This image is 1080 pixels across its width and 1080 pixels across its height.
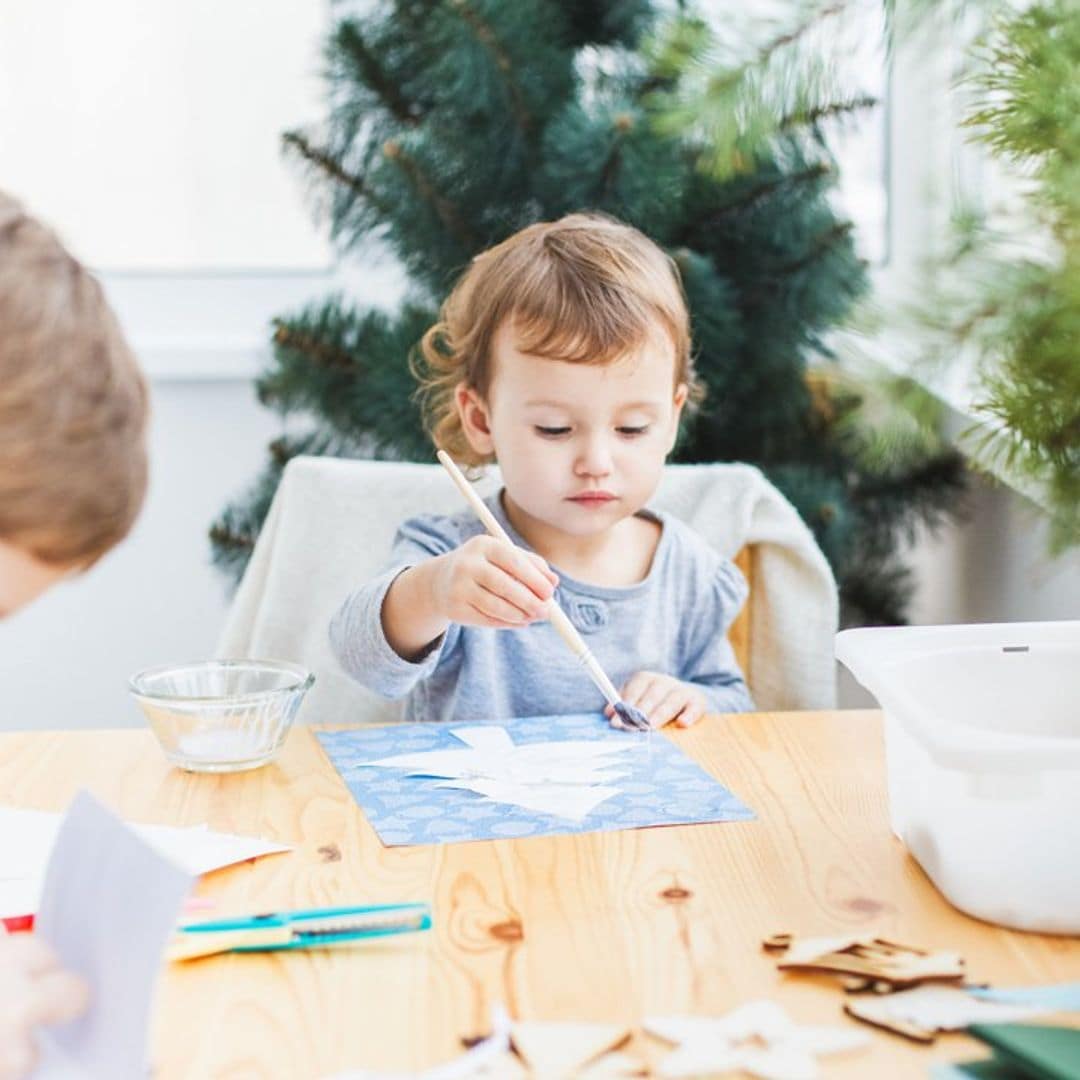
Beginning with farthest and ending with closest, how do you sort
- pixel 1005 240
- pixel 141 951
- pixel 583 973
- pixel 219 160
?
pixel 219 160 → pixel 1005 240 → pixel 583 973 → pixel 141 951

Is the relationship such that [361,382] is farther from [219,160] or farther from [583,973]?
[583,973]

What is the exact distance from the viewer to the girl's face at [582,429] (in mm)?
1450

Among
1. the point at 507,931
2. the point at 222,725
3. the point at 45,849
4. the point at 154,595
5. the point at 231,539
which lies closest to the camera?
the point at 507,931

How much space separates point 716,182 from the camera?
198 cm

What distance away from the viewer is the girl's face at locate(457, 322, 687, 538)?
1.45 m

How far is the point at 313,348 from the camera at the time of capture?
2.03 metres

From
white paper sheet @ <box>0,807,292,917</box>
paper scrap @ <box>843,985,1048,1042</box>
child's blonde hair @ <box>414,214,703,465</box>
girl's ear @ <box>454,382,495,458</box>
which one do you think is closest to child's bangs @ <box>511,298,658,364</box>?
child's blonde hair @ <box>414,214,703,465</box>

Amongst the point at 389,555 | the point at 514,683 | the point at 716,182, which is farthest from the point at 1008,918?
the point at 716,182

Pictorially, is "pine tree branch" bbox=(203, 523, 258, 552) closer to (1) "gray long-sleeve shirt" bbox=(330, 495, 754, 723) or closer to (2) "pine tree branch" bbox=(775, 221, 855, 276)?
(1) "gray long-sleeve shirt" bbox=(330, 495, 754, 723)

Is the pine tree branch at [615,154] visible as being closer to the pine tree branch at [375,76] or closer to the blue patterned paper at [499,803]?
the pine tree branch at [375,76]

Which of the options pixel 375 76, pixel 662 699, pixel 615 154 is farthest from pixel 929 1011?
pixel 375 76

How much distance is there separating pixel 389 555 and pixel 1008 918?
87 centimetres

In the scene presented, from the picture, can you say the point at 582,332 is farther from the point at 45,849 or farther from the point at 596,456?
the point at 45,849

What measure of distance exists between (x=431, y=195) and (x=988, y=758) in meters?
1.25
